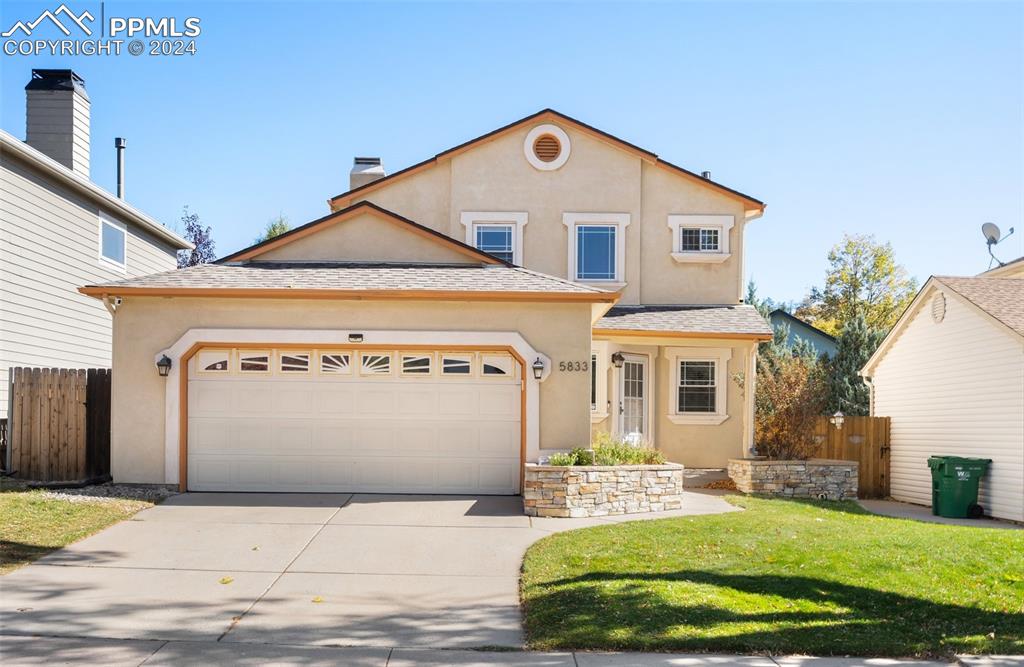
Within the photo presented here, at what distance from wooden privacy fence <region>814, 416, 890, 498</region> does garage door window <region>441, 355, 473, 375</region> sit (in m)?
8.26

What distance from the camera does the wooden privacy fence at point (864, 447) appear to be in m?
18.2

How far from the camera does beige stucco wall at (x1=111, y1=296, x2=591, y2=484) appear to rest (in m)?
13.4

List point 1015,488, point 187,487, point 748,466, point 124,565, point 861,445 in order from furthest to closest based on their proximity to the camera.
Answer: point 861,445
point 748,466
point 1015,488
point 187,487
point 124,565

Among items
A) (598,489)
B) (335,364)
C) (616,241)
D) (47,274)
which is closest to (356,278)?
(335,364)

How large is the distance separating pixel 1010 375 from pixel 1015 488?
187cm

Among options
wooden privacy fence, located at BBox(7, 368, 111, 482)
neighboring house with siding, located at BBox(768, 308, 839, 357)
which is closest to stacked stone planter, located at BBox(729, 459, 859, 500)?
wooden privacy fence, located at BBox(7, 368, 111, 482)

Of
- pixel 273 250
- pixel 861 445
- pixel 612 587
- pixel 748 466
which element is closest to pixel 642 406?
pixel 748 466

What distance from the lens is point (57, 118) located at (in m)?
18.4

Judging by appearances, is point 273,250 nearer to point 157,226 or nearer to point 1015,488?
point 157,226

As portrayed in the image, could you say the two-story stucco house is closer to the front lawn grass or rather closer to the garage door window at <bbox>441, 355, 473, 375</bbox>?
the garage door window at <bbox>441, 355, 473, 375</bbox>

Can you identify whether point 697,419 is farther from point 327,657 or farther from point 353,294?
point 327,657

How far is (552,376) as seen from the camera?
13484 mm

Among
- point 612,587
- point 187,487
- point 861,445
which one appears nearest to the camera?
point 612,587

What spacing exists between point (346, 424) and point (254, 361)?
5.66 ft
